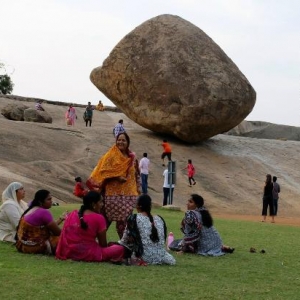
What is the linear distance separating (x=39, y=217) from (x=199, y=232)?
2.43 metres

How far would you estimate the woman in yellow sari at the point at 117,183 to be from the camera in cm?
1036

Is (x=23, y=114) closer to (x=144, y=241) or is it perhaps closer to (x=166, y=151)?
(x=166, y=151)

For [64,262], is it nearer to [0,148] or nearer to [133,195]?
[133,195]

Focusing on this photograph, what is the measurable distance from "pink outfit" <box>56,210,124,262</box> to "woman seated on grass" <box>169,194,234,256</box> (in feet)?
5.59

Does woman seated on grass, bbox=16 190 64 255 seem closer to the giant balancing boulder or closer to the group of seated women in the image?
the group of seated women

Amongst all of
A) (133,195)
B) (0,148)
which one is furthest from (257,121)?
(133,195)

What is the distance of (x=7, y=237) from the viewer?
34.8 ft

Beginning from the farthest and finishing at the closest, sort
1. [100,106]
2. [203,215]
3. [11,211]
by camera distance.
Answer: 1. [100,106]
2. [203,215]
3. [11,211]

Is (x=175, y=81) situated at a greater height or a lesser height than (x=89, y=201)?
greater

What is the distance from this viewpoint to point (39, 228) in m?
9.45

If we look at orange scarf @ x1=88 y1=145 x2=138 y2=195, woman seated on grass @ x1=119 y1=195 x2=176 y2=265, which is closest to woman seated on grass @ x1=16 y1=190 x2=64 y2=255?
woman seated on grass @ x1=119 y1=195 x2=176 y2=265

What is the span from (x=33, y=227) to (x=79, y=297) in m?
3.00

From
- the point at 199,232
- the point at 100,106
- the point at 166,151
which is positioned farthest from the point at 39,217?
the point at 100,106

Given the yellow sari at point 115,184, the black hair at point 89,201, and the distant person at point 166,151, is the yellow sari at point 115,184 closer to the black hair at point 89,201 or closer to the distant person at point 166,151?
the black hair at point 89,201
